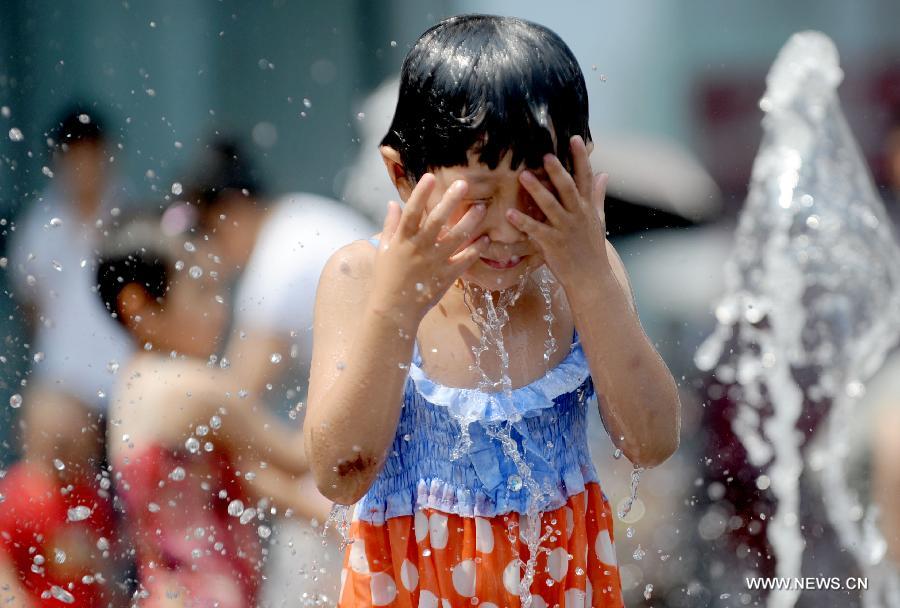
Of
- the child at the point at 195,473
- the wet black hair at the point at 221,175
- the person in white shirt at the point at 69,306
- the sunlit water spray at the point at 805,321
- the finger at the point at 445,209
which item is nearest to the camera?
the finger at the point at 445,209

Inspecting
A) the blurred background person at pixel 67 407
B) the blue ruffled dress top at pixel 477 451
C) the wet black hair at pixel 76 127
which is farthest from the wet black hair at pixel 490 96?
the wet black hair at pixel 76 127

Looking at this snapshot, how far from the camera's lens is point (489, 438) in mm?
1722

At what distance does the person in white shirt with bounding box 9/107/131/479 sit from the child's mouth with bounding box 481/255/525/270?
1667 millimetres

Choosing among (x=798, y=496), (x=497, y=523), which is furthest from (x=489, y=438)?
(x=798, y=496)

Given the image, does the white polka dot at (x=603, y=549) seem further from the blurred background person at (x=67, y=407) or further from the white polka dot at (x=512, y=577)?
the blurred background person at (x=67, y=407)

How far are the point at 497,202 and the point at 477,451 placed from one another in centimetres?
38

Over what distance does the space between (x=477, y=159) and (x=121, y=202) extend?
280 cm

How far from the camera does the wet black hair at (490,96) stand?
5.21 ft

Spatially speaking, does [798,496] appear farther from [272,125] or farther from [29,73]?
[29,73]

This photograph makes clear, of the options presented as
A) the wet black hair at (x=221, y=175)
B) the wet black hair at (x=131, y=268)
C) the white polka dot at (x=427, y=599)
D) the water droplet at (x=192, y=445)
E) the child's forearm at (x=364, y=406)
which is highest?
the child's forearm at (x=364, y=406)

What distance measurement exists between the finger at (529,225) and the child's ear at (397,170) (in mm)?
212

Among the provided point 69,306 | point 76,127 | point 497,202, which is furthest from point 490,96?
point 76,127

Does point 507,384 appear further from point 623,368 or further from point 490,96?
point 490,96

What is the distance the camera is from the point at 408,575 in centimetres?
171
